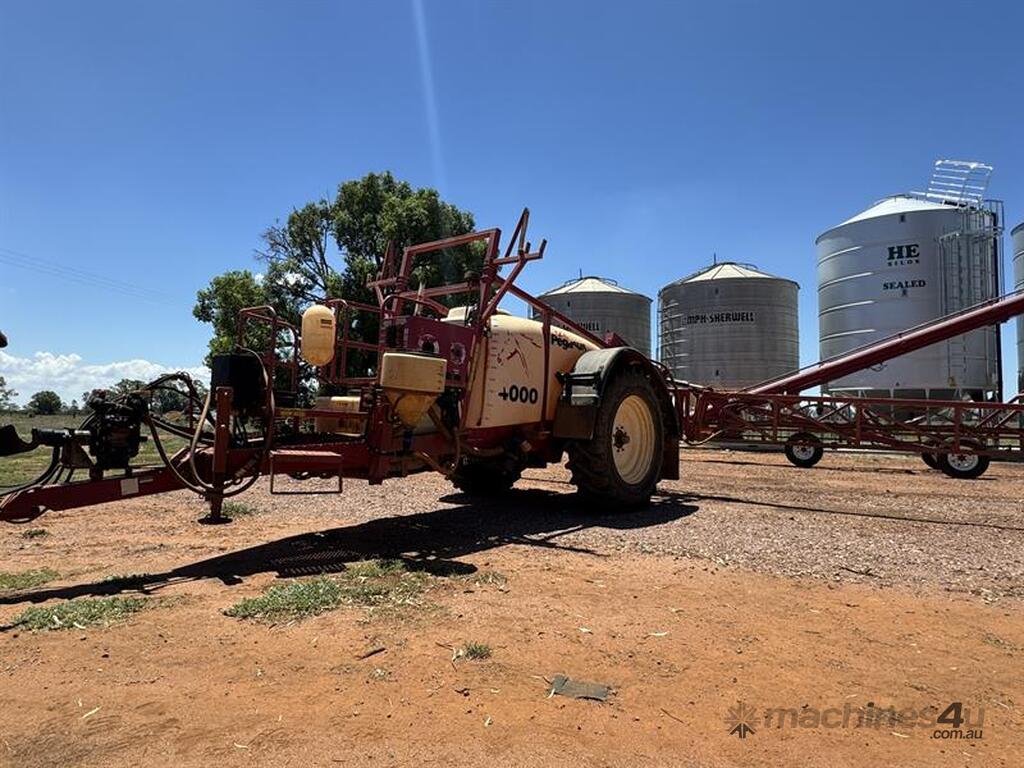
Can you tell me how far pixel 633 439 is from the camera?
894 cm

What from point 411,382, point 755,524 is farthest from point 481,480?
point 411,382

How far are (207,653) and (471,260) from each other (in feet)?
64.0

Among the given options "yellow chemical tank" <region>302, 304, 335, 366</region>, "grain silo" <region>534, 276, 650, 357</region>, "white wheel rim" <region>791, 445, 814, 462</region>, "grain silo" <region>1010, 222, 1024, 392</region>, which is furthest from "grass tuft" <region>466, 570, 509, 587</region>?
"grain silo" <region>1010, 222, 1024, 392</region>

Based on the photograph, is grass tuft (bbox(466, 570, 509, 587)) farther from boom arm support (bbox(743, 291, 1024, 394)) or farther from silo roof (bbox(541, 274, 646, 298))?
silo roof (bbox(541, 274, 646, 298))

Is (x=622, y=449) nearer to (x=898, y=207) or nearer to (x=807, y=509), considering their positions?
(x=807, y=509)

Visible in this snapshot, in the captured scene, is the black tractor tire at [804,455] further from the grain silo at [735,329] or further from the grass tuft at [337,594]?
the grass tuft at [337,594]

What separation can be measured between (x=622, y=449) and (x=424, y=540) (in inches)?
119

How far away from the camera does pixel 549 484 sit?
36.9 feet

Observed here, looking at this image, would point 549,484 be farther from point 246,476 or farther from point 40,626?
point 40,626

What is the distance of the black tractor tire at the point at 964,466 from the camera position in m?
12.9

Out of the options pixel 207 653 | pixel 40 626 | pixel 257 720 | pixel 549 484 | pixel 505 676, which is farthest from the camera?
pixel 549 484

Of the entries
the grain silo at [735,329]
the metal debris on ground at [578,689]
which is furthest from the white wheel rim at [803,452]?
the metal debris on ground at [578,689]

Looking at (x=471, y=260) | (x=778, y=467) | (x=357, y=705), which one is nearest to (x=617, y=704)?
(x=357, y=705)

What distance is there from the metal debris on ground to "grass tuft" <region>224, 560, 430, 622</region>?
5.06ft
